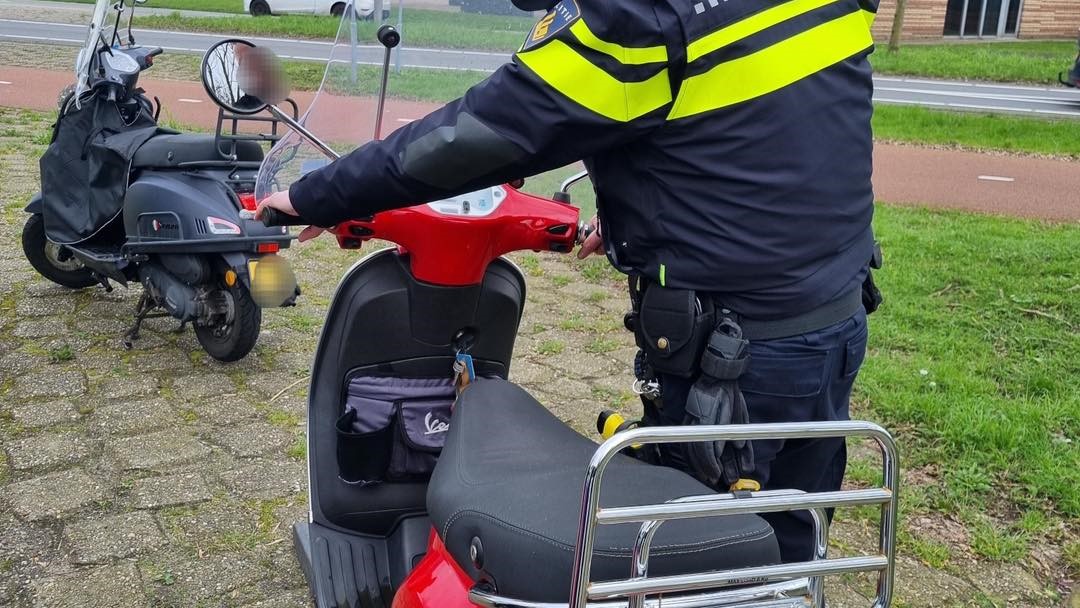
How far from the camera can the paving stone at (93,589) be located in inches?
104

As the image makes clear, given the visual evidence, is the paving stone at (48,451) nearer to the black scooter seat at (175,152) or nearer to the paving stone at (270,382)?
the paving stone at (270,382)

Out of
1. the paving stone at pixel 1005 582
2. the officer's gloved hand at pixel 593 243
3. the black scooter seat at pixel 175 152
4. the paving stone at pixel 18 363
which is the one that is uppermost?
the officer's gloved hand at pixel 593 243

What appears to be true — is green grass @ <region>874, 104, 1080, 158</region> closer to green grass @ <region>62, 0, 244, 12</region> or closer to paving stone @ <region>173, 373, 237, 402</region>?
paving stone @ <region>173, 373, 237, 402</region>

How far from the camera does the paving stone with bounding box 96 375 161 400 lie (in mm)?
3896

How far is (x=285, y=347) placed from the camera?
4.46m

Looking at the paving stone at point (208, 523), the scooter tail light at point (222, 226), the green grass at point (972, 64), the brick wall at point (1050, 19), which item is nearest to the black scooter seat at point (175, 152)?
the scooter tail light at point (222, 226)

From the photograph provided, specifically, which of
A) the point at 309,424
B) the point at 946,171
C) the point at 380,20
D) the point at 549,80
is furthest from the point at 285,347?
the point at 946,171

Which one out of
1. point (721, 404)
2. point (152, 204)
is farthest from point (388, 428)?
point (152, 204)

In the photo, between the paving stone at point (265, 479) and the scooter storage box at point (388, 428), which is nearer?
the scooter storage box at point (388, 428)

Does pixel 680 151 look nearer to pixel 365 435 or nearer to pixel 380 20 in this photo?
pixel 380 20

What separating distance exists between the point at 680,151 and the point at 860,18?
0.49 meters

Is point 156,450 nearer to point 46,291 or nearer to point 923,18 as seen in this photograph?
point 46,291

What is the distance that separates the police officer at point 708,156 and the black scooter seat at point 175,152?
91.6 inches

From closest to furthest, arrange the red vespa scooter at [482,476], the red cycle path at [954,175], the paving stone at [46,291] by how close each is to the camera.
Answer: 1. the red vespa scooter at [482,476]
2. the paving stone at [46,291]
3. the red cycle path at [954,175]
